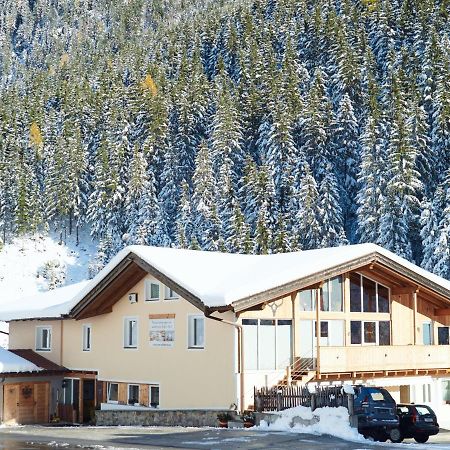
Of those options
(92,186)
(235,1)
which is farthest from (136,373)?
(235,1)

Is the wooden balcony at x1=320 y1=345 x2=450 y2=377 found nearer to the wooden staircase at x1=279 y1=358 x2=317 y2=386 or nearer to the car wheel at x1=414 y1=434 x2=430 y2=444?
the wooden staircase at x1=279 y1=358 x2=317 y2=386

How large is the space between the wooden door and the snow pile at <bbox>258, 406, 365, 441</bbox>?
41.9ft

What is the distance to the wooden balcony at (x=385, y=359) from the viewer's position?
2820 cm

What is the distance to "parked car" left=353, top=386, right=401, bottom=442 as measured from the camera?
22.5m

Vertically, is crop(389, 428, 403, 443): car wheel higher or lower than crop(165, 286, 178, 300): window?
lower

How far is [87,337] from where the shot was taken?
34281 mm

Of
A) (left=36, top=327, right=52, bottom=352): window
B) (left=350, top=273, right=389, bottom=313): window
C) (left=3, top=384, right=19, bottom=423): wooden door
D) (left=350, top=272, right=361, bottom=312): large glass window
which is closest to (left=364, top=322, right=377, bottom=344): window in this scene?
(left=350, top=273, right=389, bottom=313): window

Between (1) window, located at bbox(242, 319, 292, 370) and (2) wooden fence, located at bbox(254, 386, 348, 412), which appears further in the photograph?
(1) window, located at bbox(242, 319, 292, 370)

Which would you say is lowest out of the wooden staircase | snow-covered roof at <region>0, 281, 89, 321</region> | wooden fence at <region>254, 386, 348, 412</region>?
wooden fence at <region>254, 386, 348, 412</region>

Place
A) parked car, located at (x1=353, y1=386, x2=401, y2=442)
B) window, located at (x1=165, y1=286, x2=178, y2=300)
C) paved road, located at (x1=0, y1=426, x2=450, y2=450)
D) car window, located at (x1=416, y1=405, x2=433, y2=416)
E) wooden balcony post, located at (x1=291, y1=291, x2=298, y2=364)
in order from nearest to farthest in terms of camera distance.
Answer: paved road, located at (x1=0, y1=426, x2=450, y2=450) → parked car, located at (x1=353, y1=386, x2=401, y2=442) → car window, located at (x1=416, y1=405, x2=433, y2=416) → wooden balcony post, located at (x1=291, y1=291, x2=298, y2=364) → window, located at (x1=165, y1=286, x2=178, y2=300)

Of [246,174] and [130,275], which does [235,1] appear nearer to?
[246,174]

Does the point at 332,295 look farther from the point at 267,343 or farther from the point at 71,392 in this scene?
the point at 71,392

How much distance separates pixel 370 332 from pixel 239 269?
633 cm

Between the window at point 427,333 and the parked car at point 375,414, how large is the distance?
11.4 metres
